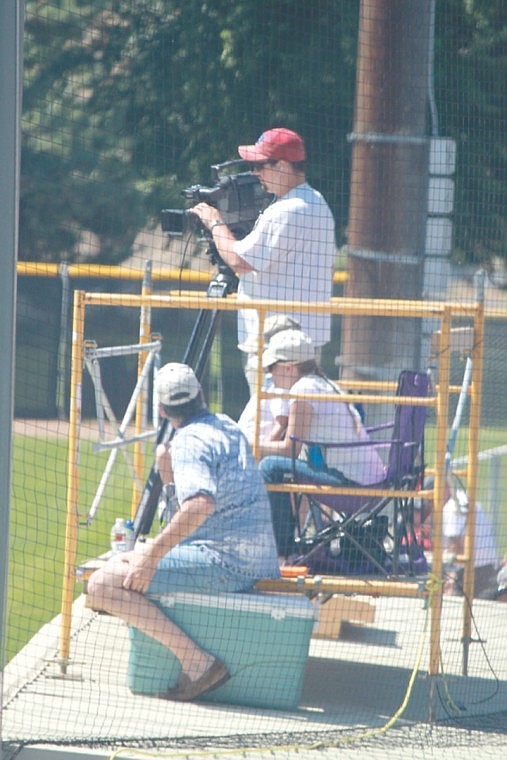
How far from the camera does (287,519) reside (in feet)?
15.7

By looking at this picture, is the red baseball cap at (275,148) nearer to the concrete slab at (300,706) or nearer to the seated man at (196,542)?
the seated man at (196,542)

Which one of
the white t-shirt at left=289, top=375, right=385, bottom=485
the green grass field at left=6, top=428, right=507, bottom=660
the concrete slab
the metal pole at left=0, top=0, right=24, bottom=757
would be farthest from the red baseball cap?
the concrete slab

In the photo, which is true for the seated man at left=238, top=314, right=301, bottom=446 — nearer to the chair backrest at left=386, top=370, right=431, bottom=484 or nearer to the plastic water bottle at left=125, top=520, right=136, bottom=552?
the chair backrest at left=386, top=370, right=431, bottom=484

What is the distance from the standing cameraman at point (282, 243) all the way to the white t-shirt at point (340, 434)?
34 centimetres

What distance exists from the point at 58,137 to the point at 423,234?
4.07 m

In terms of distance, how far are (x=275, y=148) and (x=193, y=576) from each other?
1.80m

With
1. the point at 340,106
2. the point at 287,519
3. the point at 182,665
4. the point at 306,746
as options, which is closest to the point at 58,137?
the point at 340,106

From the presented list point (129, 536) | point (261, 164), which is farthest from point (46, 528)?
point (261, 164)

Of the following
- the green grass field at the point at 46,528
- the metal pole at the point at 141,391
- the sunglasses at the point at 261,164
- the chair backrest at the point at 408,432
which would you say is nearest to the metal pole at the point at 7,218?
the green grass field at the point at 46,528

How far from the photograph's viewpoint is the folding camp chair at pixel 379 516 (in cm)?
443

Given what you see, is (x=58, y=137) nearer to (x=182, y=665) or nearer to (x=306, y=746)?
(x=182, y=665)

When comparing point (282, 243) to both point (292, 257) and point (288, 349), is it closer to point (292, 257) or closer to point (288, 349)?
point (292, 257)

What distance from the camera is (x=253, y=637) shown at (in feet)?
14.0

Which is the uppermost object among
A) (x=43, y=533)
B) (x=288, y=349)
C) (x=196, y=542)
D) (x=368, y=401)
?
(x=288, y=349)
